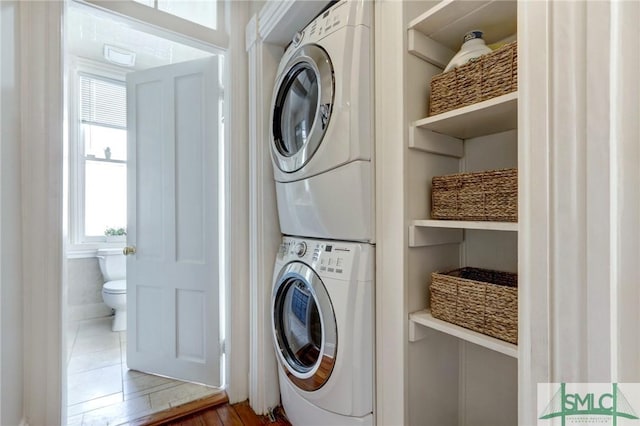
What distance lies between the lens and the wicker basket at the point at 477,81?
78 centimetres

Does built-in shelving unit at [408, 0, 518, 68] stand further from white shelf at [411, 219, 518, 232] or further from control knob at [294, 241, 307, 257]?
control knob at [294, 241, 307, 257]

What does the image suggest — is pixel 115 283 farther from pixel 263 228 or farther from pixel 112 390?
pixel 263 228

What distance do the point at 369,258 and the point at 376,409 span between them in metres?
0.55

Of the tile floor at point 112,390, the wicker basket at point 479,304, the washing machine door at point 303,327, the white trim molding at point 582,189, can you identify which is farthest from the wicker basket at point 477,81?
the tile floor at point 112,390

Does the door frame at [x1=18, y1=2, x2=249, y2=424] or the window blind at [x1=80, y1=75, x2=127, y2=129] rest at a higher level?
the window blind at [x1=80, y1=75, x2=127, y2=129]

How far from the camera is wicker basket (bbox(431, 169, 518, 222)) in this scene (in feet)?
2.64

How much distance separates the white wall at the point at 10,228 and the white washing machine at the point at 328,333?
102cm

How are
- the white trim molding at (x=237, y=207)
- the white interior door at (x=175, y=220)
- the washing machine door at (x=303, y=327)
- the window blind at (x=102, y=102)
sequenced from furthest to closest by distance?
the window blind at (x=102, y=102)
the white interior door at (x=175, y=220)
the white trim molding at (x=237, y=207)
the washing machine door at (x=303, y=327)

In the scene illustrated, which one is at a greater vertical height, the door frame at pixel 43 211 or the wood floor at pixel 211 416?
the door frame at pixel 43 211

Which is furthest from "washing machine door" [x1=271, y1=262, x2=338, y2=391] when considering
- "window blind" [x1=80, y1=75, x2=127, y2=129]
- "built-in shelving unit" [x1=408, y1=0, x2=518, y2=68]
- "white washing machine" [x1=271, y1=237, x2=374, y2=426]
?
"window blind" [x1=80, y1=75, x2=127, y2=129]

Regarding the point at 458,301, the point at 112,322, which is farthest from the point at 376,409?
the point at 112,322

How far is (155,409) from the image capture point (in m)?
1.61

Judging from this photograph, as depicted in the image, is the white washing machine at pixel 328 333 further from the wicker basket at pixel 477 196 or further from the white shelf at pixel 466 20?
the white shelf at pixel 466 20

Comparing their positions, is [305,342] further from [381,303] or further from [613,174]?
[613,174]
